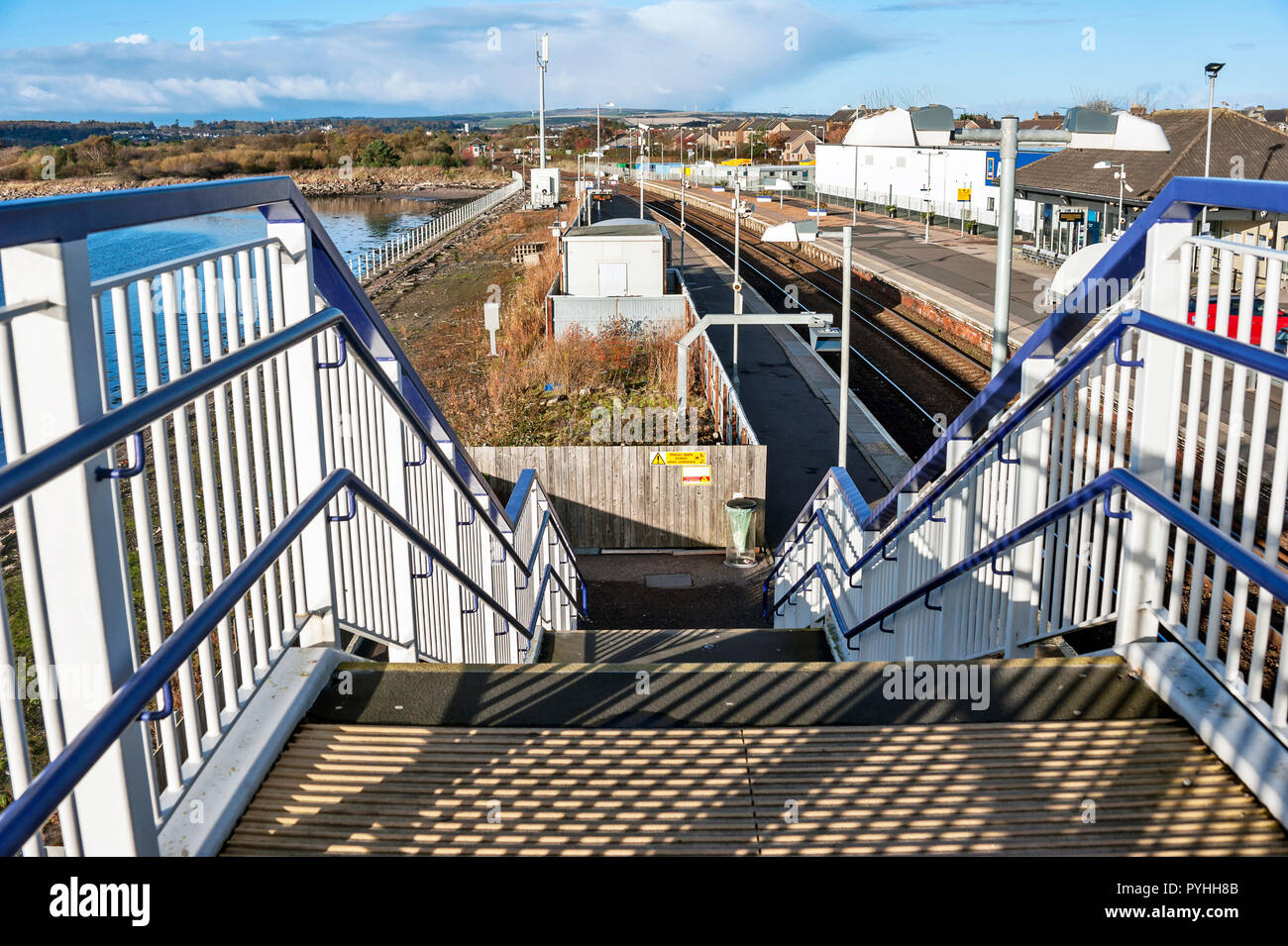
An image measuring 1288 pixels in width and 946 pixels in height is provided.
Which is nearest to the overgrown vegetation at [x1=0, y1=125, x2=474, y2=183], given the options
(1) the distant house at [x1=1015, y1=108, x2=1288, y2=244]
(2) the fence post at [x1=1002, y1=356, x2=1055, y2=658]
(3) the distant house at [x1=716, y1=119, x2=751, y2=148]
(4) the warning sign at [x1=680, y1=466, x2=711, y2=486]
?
(3) the distant house at [x1=716, y1=119, x2=751, y2=148]

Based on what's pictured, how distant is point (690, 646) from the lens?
8.38 m

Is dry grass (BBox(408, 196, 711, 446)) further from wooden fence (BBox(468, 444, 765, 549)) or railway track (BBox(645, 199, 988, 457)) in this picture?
railway track (BBox(645, 199, 988, 457))

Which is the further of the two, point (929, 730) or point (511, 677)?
point (511, 677)

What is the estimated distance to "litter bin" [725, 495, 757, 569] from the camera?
1722 centimetres

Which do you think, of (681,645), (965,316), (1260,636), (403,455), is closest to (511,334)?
(965,316)

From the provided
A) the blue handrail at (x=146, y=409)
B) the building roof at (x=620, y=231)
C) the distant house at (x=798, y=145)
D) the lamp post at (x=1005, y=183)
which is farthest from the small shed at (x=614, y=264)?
the distant house at (x=798, y=145)

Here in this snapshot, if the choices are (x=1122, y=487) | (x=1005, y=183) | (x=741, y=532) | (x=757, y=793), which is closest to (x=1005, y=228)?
(x=1005, y=183)

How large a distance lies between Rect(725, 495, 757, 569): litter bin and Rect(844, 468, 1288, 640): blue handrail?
11.7m

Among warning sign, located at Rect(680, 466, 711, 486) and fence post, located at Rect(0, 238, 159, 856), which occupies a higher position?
fence post, located at Rect(0, 238, 159, 856)

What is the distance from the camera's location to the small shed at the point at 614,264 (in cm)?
3219

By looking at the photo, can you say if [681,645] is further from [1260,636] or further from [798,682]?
[1260,636]

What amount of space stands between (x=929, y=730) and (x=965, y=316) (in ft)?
94.0
